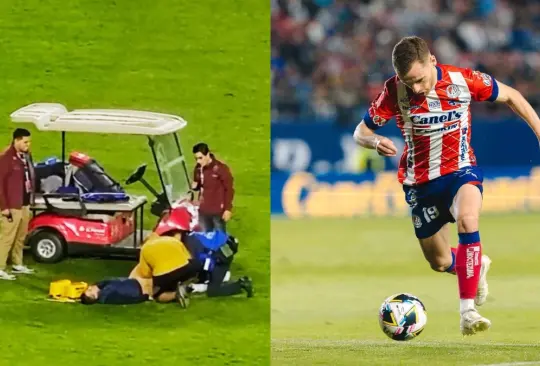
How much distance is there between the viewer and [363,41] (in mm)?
15773

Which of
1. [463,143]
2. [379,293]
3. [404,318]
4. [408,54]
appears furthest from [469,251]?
[379,293]

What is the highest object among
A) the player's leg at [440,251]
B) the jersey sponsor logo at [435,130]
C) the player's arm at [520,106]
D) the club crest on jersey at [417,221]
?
the player's arm at [520,106]

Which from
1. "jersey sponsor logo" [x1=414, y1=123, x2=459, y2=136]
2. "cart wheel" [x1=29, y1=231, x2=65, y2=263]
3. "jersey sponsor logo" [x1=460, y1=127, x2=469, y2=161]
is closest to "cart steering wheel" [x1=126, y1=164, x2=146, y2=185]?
"cart wheel" [x1=29, y1=231, x2=65, y2=263]

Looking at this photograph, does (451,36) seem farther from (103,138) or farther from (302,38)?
(103,138)

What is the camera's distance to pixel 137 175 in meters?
6.15

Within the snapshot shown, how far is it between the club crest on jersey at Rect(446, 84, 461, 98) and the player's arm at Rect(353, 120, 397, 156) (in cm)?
43

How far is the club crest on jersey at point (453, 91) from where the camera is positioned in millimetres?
6273

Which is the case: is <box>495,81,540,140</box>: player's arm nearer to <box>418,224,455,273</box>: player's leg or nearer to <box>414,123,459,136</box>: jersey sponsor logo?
<box>414,123,459,136</box>: jersey sponsor logo

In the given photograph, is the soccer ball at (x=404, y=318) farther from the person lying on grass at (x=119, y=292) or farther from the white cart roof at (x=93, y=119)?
the white cart roof at (x=93, y=119)

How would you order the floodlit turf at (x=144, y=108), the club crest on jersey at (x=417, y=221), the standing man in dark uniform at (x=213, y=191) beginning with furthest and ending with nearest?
the club crest on jersey at (x=417, y=221) < the standing man in dark uniform at (x=213, y=191) < the floodlit turf at (x=144, y=108)

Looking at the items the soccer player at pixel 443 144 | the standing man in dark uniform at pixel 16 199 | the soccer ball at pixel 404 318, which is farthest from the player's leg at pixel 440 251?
the standing man in dark uniform at pixel 16 199

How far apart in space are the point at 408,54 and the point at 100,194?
1821mm

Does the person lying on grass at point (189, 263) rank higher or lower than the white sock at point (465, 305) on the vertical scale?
higher

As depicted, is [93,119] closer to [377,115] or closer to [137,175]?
[137,175]
